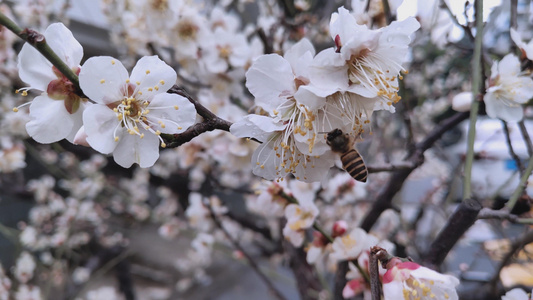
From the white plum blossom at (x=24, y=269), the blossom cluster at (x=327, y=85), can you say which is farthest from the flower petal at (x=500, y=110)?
the white plum blossom at (x=24, y=269)

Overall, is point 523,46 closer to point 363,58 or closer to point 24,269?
point 363,58

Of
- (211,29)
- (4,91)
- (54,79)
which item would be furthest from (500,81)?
(4,91)

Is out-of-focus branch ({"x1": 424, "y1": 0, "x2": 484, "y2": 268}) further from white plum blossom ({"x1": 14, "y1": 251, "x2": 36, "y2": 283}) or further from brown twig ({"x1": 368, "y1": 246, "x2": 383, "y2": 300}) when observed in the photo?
white plum blossom ({"x1": 14, "y1": 251, "x2": 36, "y2": 283})

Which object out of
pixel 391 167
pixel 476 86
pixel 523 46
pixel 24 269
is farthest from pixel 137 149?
pixel 24 269

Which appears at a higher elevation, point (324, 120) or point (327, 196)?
point (324, 120)

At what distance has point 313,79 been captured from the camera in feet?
1.25

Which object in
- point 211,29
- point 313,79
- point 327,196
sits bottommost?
point 327,196

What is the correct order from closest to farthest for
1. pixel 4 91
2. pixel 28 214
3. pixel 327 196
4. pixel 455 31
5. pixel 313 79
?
pixel 313 79 → pixel 455 31 → pixel 327 196 → pixel 4 91 → pixel 28 214

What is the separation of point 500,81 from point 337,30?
0.40 meters

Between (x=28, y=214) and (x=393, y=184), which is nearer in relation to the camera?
(x=393, y=184)

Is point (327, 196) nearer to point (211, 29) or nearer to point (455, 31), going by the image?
point (455, 31)

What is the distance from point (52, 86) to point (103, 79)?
0.24 ft

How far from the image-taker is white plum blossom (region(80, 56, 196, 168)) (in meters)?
0.39

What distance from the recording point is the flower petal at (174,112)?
42 cm
